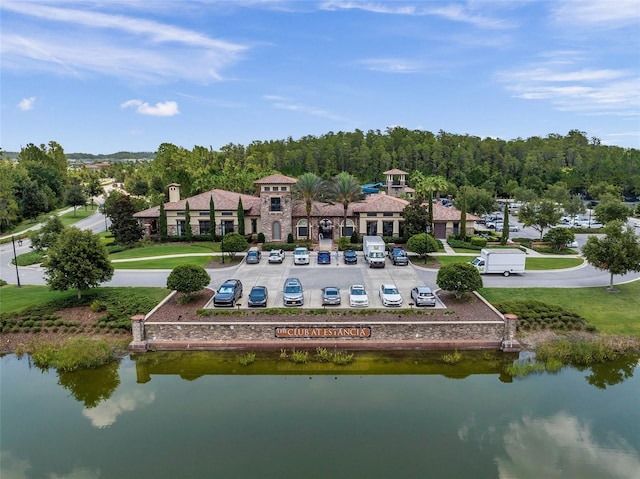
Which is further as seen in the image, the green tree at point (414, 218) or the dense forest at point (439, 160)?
the dense forest at point (439, 160)

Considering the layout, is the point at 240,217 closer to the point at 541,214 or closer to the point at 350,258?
the point at 350,258

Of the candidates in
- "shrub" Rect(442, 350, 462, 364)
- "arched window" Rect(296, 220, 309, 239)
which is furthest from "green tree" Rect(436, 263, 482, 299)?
"arched window" Rect(296, 220, 309, 239)

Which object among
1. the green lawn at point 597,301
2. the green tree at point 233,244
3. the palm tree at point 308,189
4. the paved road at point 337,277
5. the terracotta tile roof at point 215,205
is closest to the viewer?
the green lawn at point 597,301

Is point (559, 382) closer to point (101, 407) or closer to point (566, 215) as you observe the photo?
point (101, 407)

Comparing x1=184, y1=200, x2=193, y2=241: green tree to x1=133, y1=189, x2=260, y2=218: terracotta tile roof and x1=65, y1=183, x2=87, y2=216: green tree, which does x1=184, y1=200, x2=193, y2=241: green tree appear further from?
x1=65, y1=183, x2=87, y2=216: green tree

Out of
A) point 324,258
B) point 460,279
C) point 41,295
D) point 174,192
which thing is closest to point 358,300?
point 460,279

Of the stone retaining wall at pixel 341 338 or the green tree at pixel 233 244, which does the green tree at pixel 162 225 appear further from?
the stone retaining wall at pixel 341 338

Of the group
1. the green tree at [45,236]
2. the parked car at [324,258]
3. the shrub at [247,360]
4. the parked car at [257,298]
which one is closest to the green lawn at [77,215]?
the green tree at [45,236]
